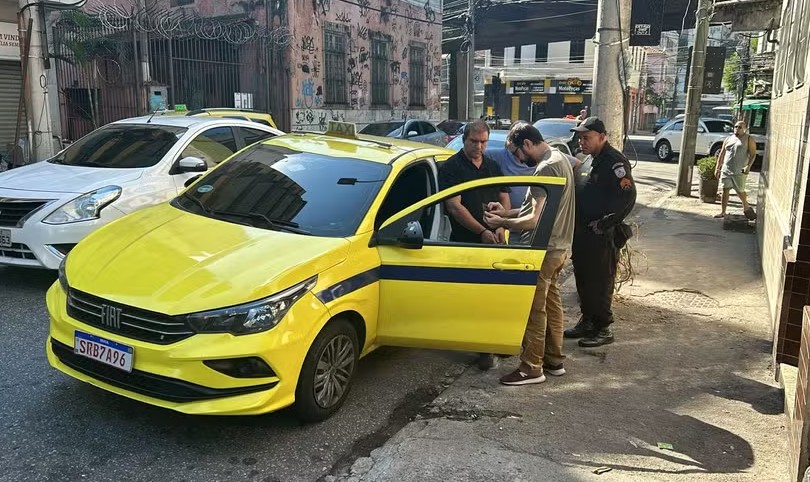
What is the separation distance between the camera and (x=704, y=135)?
78.4 feet

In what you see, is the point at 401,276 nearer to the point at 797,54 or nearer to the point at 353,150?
the point at 353,150

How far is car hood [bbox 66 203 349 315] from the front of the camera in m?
3.35

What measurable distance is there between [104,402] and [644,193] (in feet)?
47.1

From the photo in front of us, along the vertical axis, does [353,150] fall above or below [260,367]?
above

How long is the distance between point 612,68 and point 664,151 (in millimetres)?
19986

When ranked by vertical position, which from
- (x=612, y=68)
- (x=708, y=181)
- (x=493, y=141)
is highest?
(x=612, y=68)

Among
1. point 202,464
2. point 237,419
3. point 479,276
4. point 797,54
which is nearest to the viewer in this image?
point 202,464

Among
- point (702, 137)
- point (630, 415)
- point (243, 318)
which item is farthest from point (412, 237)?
point (702, 137)

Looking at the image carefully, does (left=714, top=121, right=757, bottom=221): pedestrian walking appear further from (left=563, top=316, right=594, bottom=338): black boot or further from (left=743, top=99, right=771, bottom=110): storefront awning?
(left=743, top=99, right=771, bottom=110): storefront awning

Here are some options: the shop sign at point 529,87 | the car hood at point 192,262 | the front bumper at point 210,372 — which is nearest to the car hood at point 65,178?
the car hood at point 192,262

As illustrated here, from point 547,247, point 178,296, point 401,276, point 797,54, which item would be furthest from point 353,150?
point 797,54

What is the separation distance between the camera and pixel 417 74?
73.6 feet

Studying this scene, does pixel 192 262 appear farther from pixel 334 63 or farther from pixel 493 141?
pixel 334 63

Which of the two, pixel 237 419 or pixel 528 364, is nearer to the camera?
pixel 237 419
